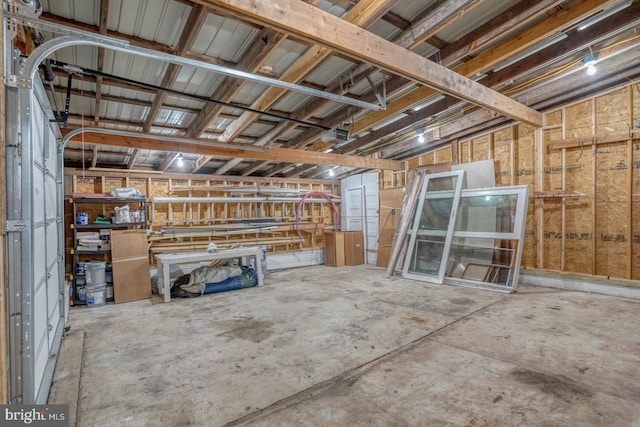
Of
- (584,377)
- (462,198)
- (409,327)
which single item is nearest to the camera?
(584,377)

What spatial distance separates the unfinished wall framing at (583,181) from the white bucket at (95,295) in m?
6.71

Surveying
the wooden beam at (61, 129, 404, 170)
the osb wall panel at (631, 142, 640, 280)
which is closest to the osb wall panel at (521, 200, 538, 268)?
the osb wall panel at (631, 142, 640, 280)

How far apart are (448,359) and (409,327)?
0.73 m

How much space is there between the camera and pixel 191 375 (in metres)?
2.34

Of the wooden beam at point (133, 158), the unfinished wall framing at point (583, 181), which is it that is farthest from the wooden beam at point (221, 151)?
the unfinished wall framing at point (583, 181)

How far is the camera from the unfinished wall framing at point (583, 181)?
13.4 ft

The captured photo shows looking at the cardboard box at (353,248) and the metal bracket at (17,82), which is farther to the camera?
the cardboard box at (353,248)

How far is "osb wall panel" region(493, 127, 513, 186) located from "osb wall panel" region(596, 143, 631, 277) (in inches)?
46.1

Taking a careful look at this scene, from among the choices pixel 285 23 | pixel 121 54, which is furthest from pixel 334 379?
pixel 121 54

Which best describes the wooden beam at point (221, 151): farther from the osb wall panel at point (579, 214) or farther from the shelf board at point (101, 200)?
the osb wall panel at point (579, 214)

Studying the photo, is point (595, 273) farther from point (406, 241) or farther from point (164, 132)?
point (164, 132)

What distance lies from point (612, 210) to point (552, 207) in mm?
697

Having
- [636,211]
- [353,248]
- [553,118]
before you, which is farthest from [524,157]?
[353,248]

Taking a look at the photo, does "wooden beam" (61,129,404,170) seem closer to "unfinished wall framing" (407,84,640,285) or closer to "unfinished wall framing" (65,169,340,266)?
"unfinished wall framing" (65,169,340,266)
